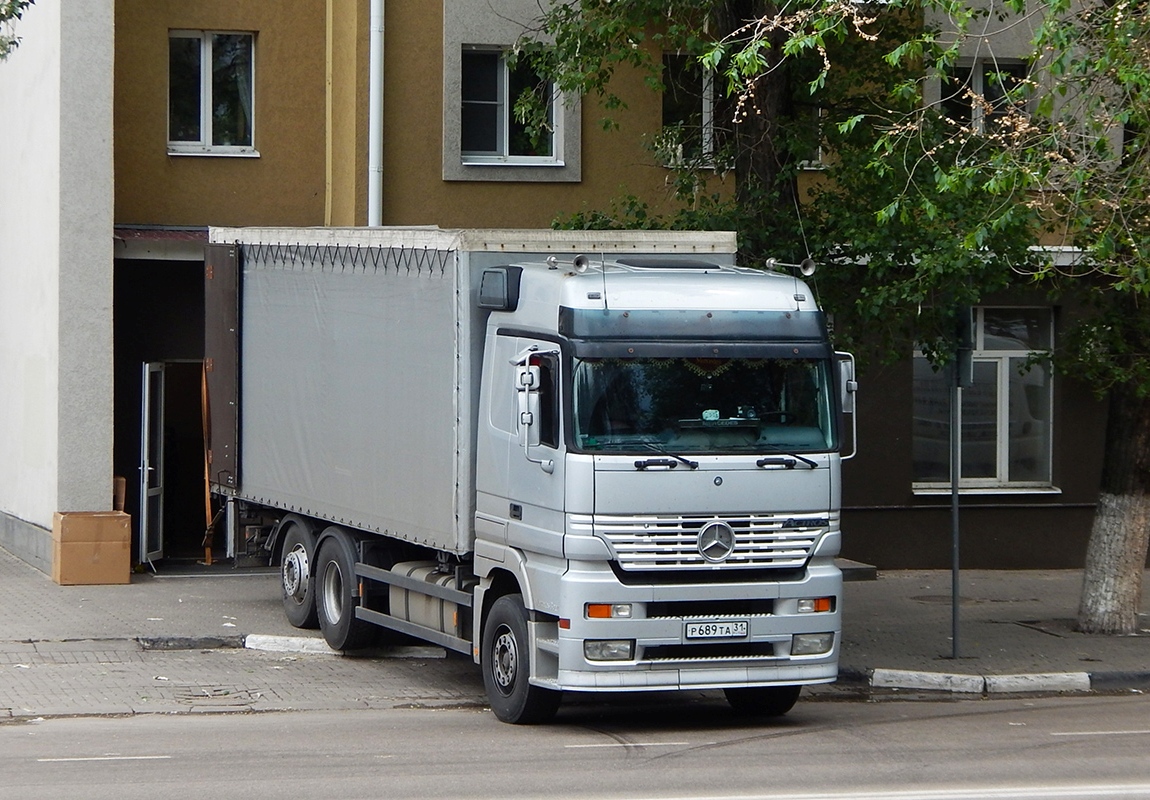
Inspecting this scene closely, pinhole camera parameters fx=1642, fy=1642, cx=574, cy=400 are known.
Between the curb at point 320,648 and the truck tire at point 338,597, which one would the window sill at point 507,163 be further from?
the curb at point 320,648

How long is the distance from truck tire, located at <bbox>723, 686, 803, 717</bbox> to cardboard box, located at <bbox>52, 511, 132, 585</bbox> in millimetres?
8199

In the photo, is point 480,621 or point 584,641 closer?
point 584,641

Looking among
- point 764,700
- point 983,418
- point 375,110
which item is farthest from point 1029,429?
point 764,700

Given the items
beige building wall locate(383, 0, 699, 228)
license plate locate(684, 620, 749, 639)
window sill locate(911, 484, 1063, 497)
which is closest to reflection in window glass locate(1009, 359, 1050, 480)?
window sill locate(911, 484, 1063, 497)

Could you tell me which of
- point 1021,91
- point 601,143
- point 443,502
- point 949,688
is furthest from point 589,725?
point 601,143

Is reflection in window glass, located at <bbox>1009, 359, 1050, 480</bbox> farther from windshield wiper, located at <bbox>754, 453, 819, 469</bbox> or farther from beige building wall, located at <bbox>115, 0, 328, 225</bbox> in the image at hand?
windshield wiper, located at <bbox>754, 453, 819, 469</bbox>

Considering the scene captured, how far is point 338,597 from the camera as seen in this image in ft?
44.6

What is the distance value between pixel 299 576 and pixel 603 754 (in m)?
5.39

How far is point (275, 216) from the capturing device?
63.0 feet

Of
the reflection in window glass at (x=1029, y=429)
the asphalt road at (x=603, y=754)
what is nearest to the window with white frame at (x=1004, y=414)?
the reflection in window glass at (x=1029, y=429)

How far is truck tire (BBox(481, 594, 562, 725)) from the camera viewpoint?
10469mm

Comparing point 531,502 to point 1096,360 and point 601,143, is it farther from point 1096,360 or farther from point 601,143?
point 601,143

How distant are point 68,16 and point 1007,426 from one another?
38.1 feet

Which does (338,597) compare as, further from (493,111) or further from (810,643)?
(493,111)
